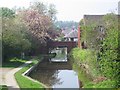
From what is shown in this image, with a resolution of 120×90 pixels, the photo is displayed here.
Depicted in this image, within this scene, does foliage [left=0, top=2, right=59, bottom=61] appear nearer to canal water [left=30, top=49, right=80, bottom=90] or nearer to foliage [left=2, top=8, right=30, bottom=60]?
foliage [left=2, top=8, right=30, bottom=60]

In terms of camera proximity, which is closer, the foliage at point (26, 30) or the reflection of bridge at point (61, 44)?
the foliage at point (26, 30)

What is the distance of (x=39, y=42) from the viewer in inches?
2021

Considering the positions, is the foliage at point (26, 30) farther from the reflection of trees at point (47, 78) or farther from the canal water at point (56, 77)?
the reflection of trees at point (47, 78)

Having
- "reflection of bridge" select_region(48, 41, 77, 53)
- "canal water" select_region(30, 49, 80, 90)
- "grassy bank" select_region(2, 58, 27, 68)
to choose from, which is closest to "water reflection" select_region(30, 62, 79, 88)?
"canal water" select_region(30, 49, 80, 90)

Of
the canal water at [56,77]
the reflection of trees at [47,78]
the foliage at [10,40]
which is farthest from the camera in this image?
the foliage at [10,40]

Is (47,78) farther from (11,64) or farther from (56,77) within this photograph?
(11,64)

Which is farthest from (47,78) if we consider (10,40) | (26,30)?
(26,30)

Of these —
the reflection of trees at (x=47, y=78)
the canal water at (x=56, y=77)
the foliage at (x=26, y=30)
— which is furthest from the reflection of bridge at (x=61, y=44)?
the reflection of trees at (x=47, y=78)

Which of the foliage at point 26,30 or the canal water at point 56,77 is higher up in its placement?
the foliage at point 26,30

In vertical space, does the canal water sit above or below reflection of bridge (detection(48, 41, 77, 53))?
below

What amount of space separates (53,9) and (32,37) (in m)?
18.8

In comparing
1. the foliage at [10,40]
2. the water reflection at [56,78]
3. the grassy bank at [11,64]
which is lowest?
the water reflection at [56,78]

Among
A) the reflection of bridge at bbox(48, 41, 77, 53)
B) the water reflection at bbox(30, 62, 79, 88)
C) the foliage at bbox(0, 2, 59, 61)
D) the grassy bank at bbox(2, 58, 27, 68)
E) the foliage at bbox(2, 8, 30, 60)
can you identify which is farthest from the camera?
the reflection of bridge at bbox(48, 41, 77, 53)

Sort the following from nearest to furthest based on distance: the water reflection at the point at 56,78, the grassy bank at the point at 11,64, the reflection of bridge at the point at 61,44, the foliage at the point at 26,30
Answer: the water reflection at the point at 56,78
the grassy bank at the point at 11,64
the foliage at the point at 26,30
the reflection of bridge at the point at 61,44
